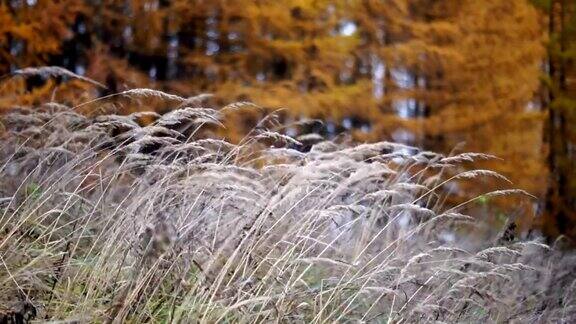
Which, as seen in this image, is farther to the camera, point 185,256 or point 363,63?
point 363,63

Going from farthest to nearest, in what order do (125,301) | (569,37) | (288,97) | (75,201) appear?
(569,37)
(288,97)
(75,201)
(125,301)

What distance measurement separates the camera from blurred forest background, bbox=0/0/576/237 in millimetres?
7492

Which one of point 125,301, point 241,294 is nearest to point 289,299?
point 241,294

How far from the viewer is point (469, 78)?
858 centimetres

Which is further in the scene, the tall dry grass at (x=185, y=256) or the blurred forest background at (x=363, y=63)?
the blurred forest background at (x=363, y=63)

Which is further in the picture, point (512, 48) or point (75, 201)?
point (512, 48)

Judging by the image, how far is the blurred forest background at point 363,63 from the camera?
24.6 feet

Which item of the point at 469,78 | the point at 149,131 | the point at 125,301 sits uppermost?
the point at 149,131

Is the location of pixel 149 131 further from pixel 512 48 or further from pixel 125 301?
pixel 512 48

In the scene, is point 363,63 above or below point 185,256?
below

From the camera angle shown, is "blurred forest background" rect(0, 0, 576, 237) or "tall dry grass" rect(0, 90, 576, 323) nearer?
"tall dry grass" rect(0, 90, 576, 323)

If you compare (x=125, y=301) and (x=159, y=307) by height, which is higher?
(x=125, y=301)

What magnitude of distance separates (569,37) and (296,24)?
3.20 m

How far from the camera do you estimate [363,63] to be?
8.31 meters
